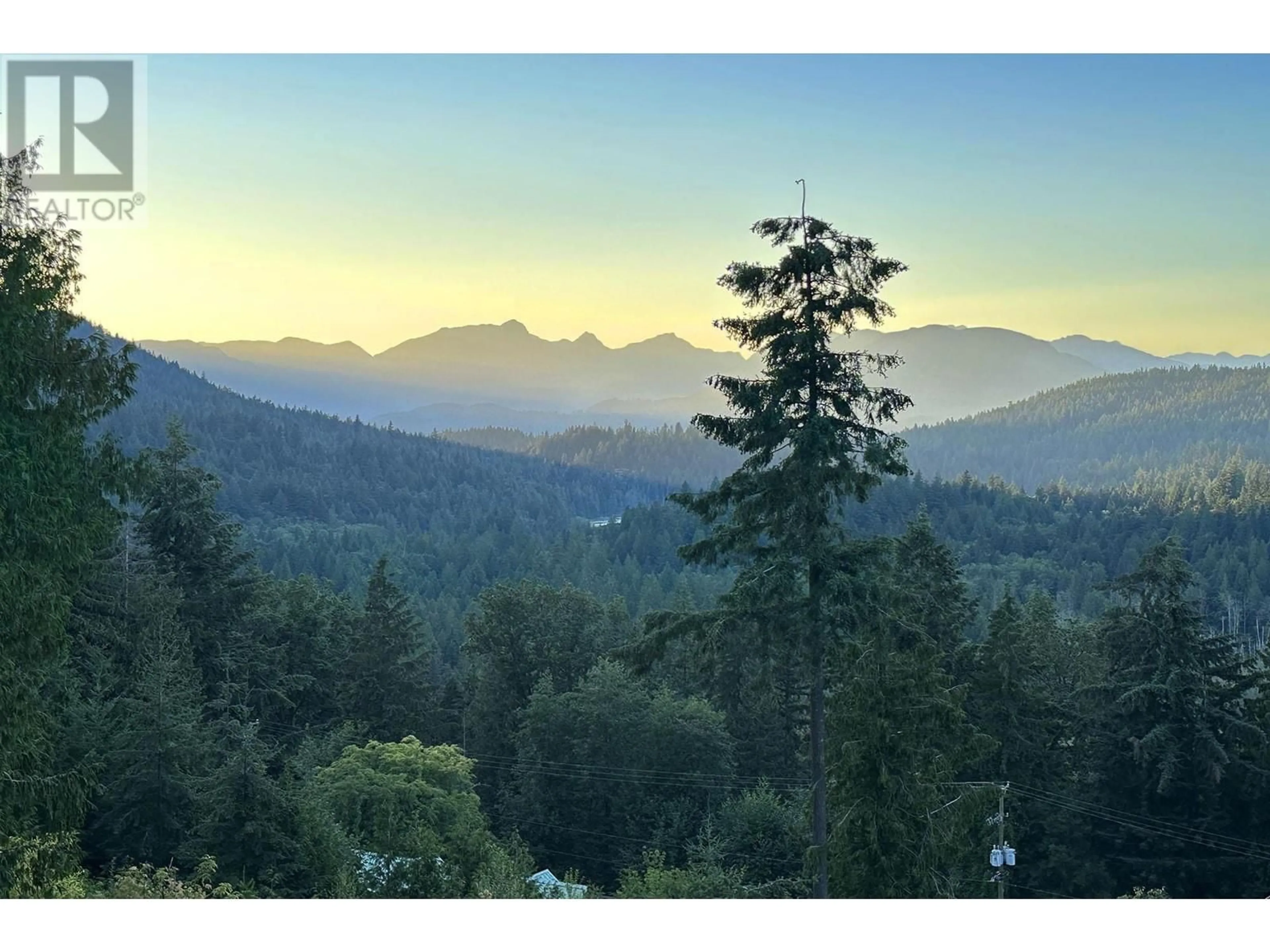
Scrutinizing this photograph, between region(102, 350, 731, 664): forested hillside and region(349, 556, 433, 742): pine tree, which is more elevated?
region(102, 350, 731, 664): forested hillside

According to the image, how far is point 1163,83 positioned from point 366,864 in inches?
1404

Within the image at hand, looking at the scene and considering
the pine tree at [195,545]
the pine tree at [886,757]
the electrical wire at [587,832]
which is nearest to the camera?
the pine tree at [886,757]

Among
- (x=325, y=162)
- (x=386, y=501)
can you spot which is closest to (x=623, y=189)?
(x=325, y=162)

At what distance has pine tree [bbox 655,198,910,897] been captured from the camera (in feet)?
48.5

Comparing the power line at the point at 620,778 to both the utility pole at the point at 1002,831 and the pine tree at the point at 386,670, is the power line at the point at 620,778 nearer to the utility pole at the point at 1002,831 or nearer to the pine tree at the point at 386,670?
the pine tree at the point at 386,670

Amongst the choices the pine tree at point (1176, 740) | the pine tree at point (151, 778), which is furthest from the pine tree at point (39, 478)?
the pine tree at point (1176, 740)

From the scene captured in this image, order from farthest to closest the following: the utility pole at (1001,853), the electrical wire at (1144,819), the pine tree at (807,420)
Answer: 1. the electrical wire at (1144,819)
2. the utility pole at (1001,853)
3. the pine tree at (807,420)

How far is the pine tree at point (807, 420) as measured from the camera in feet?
48.5

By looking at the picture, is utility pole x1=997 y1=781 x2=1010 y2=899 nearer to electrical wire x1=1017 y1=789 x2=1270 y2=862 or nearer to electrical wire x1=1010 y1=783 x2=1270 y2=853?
electrical wire x1=1017 y1=789 x2=1270 y2=862

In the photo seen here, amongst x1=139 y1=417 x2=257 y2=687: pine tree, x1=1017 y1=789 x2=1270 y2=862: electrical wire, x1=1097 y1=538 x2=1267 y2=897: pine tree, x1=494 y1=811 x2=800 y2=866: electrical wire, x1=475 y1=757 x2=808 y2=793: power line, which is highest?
x1=139 y1=417 x2=257 y2=687: pine tree

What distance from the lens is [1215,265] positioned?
6028 centimetres

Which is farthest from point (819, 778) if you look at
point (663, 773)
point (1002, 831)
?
point (663, 773)

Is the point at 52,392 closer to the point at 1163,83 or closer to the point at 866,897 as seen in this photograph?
the point at 866,897

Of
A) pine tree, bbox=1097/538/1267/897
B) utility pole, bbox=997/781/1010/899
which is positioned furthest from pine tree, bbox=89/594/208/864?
pine tree, bbox=1097/538/1267/897
